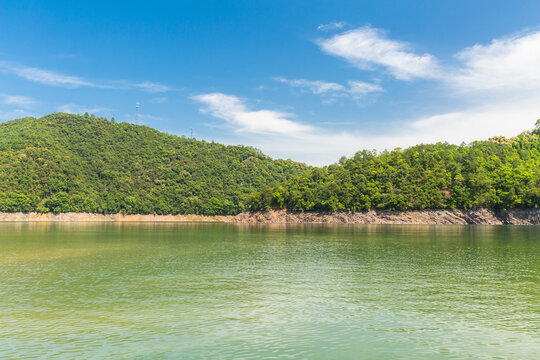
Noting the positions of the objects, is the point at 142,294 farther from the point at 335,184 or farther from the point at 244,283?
the point at 335,184

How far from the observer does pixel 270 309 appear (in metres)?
21.4

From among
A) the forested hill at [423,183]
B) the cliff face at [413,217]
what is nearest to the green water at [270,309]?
the cliff face at [413,217]

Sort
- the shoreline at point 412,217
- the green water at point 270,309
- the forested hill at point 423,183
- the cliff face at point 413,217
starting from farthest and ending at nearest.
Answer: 1. the forested hill at point 423,183
2. the shoreline at point 412,217
3. the cliff face at point 413,217
4. the green water at point 270,309

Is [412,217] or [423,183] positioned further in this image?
[423,183]

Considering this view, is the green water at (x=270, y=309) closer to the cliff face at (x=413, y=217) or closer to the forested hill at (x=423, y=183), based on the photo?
the cliff face at (x=413, y=217)

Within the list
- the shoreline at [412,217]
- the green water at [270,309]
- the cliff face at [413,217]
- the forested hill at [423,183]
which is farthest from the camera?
the forested hill at [423,183]

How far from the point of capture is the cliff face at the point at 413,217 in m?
142

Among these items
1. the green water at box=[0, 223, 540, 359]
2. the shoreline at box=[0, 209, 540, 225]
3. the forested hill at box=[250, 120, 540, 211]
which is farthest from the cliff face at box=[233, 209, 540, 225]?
the green water at box=[0, 223, 540, 359]

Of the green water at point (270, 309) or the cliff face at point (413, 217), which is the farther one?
the cliff face at point (413, 217)

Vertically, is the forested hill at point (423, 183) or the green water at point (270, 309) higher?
the forested hill at point (423, 183)

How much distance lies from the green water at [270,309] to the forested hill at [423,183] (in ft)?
398

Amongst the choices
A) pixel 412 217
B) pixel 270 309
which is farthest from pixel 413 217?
pixel 270 309

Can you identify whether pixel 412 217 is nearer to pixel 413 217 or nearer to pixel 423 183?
pixel 413 217

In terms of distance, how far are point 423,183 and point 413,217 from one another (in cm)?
1842
